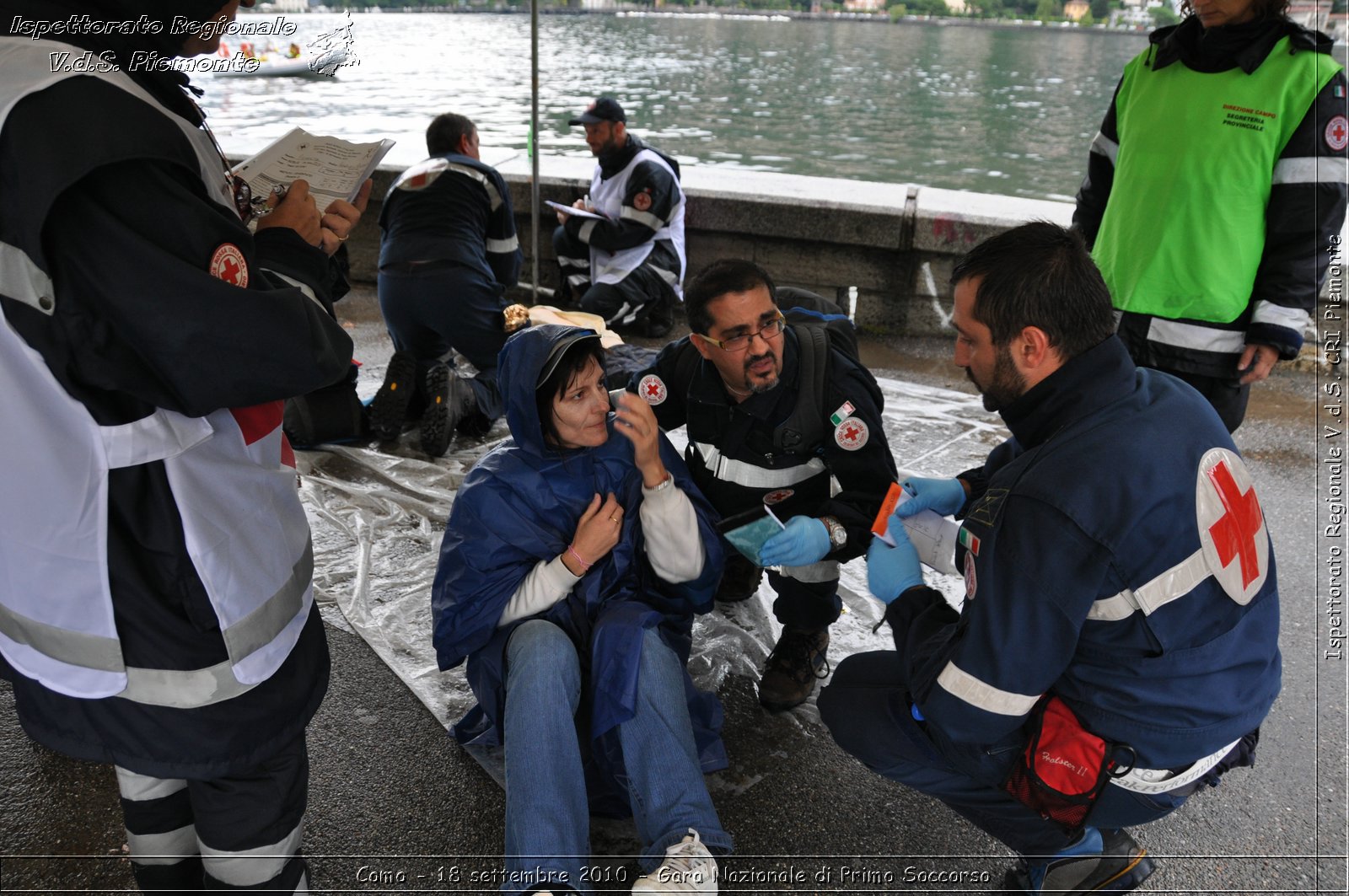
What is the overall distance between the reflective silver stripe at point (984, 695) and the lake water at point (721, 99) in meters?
2.27

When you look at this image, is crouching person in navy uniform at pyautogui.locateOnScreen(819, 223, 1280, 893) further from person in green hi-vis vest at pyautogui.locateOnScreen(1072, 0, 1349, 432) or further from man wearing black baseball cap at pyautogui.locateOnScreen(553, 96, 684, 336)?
man wearing black baseball cap at pyautogui.locateOnScreen(553, 96, 684, 336)

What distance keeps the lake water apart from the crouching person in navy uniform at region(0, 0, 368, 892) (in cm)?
147

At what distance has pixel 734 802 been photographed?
2176 millimetres

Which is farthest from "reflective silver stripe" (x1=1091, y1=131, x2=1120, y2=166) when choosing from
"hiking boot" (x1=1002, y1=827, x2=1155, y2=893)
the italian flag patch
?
"hiking boot" (x1=1002, y1=827, x2=1155, y2=893)

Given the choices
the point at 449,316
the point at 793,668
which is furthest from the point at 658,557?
the point at 449,316

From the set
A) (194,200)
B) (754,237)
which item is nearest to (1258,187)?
(194,200)

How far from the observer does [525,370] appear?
209 centimetres

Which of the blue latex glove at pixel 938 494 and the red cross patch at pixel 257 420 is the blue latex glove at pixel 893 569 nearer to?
the blue latex glove at pixel 938 494

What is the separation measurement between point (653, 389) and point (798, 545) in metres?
0.72

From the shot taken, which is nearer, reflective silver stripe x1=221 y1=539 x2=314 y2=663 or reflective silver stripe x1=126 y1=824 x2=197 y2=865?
reflective silver stripe x1=221 y1=539 x2=314 y2=663

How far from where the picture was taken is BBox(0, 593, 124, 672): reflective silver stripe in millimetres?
1318

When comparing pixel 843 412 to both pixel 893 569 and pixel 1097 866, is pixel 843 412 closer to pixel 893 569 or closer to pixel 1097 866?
pixel 893 569

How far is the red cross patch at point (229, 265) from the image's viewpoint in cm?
121

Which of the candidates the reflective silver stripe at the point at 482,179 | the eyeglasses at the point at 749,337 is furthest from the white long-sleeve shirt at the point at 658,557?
the reflective silver stripe at the point at 482,179
